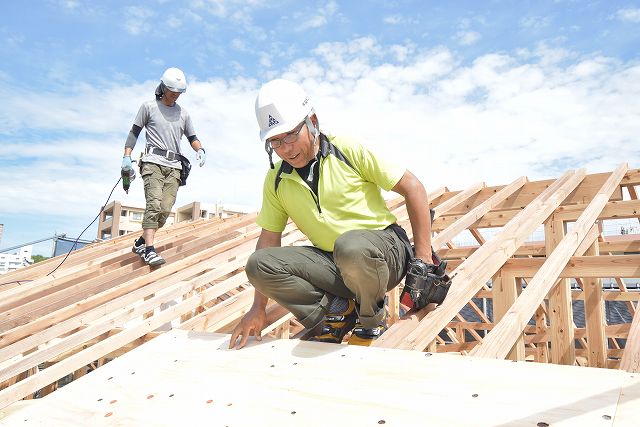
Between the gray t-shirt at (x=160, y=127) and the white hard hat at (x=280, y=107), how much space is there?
2.61 m

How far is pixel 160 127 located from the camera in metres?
4.89

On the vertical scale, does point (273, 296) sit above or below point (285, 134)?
below

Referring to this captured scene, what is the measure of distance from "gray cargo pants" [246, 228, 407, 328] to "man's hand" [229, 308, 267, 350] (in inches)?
5.0

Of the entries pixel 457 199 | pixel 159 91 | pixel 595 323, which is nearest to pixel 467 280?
pixel 595 323

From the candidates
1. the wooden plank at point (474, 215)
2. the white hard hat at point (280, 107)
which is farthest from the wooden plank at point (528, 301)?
the white hard hat at point (280, 107)

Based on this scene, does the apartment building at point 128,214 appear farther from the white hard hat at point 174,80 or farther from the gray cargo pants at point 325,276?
the gray cargo pants at point 325,276

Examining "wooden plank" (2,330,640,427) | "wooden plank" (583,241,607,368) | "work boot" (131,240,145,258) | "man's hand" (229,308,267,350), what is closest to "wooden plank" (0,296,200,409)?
"wooden plank" (2,330,640,427)

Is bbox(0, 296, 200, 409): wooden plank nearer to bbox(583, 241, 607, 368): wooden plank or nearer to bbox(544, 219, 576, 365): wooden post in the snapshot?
bbox(544, 219, 576, 365): wooden post

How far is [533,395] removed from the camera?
4.96 feet

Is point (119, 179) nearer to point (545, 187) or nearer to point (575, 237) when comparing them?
point (575, 237)

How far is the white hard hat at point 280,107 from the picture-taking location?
2508mm

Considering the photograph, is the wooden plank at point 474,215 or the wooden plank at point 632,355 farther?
Answer: the wooden plank at point 474,215

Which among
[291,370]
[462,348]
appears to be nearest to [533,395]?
[291,370]

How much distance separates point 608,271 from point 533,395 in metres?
2.49
